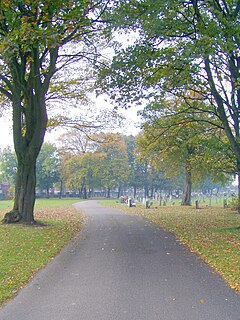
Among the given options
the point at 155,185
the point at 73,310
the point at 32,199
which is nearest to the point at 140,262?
the point at 73,310

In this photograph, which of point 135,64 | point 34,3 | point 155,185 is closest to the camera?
point 34,3

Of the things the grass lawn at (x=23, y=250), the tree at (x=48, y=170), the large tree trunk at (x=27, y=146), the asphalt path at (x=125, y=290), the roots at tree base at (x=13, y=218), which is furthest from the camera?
the tree at (x=48, y=170)

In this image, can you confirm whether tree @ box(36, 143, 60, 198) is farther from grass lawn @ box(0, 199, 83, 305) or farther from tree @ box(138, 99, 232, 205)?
grass lawn @ box(0, 199, 83, 305)

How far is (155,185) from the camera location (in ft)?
250

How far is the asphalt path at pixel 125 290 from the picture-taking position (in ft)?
16.2

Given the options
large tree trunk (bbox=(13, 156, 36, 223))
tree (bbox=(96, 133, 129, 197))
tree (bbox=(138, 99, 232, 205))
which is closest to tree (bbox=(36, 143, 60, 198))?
tree (bbox=(96, 133, 129, 197))

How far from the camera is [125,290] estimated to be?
5980mm

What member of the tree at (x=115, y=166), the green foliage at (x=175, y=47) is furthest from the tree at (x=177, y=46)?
the tree at (x=115, y=166)

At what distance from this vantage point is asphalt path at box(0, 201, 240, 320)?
16.2 feet

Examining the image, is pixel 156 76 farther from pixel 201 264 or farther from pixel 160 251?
pixel 201 264

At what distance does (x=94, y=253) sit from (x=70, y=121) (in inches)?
551

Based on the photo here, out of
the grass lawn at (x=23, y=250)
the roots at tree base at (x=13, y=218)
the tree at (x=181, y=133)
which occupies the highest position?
the tree at (x=181, y=133)

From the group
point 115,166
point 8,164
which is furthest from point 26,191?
point 8,164

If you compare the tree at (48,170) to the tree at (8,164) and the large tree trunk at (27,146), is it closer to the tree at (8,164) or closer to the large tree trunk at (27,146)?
the tree at (8,164)
